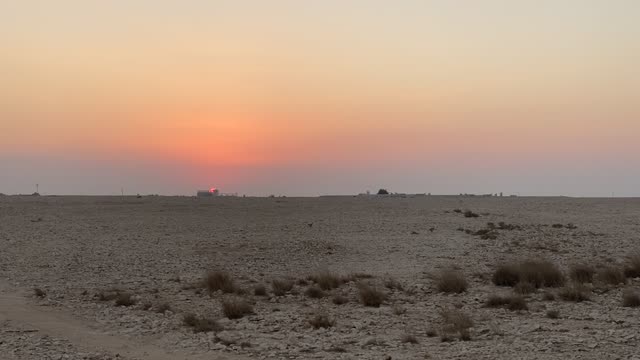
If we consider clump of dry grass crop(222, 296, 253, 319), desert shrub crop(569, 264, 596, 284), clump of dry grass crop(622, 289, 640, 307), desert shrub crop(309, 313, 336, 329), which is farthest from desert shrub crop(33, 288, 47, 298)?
desert shrub crop(569, 264, 596, 284)

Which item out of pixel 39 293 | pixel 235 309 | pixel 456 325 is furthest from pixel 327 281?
pixel 39 293

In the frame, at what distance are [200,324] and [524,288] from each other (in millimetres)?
8223

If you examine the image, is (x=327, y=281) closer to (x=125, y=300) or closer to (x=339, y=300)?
(x=339, y=300)

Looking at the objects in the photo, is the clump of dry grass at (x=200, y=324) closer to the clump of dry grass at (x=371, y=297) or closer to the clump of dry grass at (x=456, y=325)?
the clump of dry grass at (x=371, y=297)

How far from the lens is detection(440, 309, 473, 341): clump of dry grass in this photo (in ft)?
34.9

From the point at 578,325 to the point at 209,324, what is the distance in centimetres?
674

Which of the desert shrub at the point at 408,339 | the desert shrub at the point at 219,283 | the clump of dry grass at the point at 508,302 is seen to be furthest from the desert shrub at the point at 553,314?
the desert shrub at the point at 219,283

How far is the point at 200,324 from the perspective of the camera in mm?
11797

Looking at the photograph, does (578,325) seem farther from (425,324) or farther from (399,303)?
(399,303)

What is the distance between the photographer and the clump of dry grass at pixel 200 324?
38.1 ft

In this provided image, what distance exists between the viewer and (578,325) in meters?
11.5

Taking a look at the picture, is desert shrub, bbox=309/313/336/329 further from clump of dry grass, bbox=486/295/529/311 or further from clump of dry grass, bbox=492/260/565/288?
clump of dry grass, bbox=492/260/565/288

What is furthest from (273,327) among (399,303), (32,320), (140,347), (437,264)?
(437,264)

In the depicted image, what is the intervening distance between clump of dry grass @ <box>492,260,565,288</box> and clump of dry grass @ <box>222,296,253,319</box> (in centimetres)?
744
